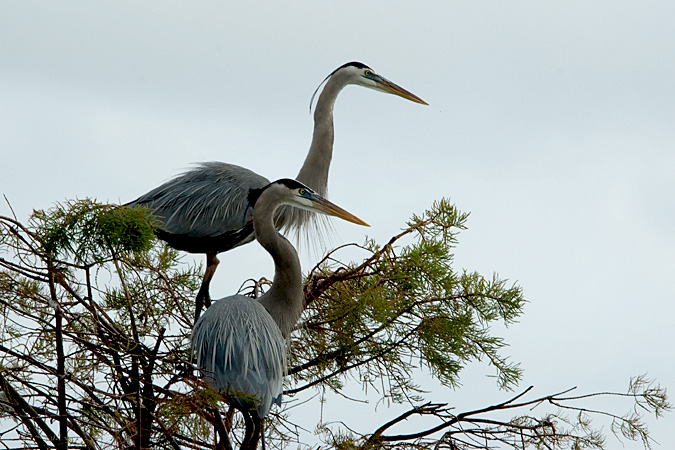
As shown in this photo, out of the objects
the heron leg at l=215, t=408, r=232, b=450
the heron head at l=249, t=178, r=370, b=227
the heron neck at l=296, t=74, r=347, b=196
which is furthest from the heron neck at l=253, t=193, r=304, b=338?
the heron neck at l=296, t=74, r=347, b=196

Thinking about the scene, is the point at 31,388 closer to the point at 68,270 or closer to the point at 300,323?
the point at 68,270

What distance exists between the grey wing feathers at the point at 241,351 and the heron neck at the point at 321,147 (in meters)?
Result: 1.60

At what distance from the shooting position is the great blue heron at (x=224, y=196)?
5.29 m

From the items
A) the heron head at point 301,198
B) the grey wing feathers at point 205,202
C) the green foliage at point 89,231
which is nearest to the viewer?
the green foliage at point 89,231

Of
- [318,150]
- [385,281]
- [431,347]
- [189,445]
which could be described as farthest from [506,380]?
[318,150]

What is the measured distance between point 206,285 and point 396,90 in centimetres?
179

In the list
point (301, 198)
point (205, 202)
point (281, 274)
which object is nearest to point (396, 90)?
point (205, 202)

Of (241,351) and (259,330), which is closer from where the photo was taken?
(241,351)

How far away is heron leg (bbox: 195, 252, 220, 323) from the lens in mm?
5066

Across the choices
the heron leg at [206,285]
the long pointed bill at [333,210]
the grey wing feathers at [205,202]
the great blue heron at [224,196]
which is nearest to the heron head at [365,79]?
the great blue heron at [224,196]

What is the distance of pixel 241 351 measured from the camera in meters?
3.91

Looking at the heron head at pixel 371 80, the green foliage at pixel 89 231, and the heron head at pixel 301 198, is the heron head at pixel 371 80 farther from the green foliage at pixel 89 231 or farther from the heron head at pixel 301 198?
the green foliage at pixel 89 231

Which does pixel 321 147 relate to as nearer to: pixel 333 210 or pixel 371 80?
pixel 371 80

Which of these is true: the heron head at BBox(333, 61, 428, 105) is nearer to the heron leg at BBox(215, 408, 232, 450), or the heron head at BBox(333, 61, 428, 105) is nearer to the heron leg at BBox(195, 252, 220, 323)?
the heron leg at BBox(195, 252, 220, 323)
